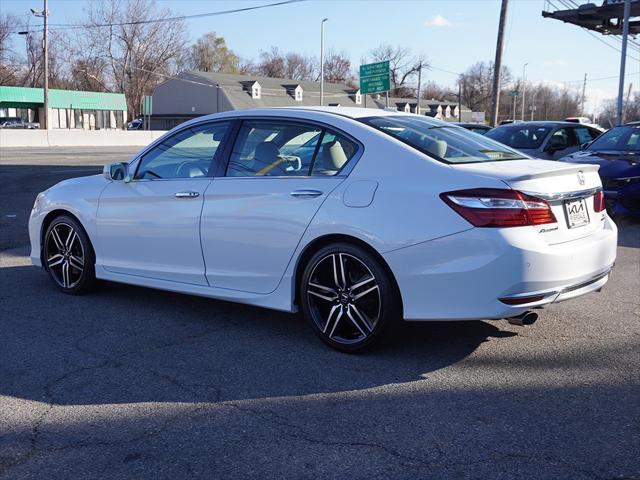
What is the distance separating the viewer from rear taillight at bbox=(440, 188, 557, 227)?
13.0 feet

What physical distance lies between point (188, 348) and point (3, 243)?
5.21 meters

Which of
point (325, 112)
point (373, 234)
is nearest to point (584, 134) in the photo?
point (325, 112)

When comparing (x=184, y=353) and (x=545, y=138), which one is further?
(x=545, y=138)

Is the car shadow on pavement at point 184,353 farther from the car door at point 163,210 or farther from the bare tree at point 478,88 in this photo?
the bare tree at point 478,88

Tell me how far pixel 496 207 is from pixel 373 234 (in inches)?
29.9

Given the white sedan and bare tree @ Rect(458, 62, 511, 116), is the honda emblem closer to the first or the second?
the white sedan

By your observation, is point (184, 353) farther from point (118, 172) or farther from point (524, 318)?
point (524, 318)

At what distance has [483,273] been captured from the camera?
3969 mm

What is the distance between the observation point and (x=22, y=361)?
4434mm

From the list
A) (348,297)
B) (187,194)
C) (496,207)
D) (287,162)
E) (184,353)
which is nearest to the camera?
(496,207)

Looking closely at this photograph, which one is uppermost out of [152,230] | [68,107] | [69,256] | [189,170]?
[68,107]

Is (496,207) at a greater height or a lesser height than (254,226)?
greater

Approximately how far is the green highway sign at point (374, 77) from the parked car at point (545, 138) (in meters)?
39.1

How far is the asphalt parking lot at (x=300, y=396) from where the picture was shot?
3117 mm
